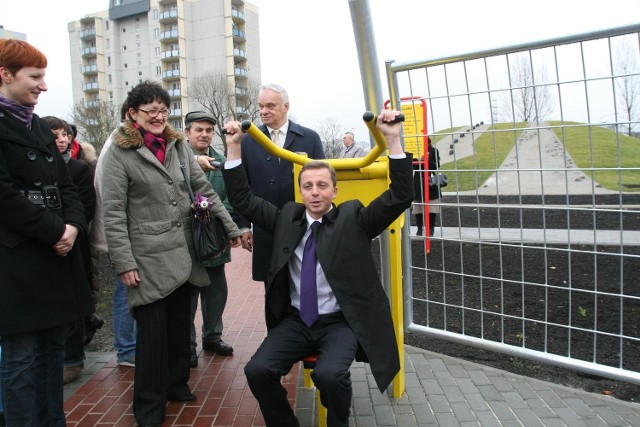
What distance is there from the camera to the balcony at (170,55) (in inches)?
2334

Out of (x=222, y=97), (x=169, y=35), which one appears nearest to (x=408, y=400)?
(x=222, y=97)

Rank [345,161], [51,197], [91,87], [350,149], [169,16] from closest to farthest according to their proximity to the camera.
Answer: [51,197]
[345,161]
[350,149]
[169,16]
[91,87]

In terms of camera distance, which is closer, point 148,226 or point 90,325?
point 148,226

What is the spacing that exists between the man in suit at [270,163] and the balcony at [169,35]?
61871 millimetres

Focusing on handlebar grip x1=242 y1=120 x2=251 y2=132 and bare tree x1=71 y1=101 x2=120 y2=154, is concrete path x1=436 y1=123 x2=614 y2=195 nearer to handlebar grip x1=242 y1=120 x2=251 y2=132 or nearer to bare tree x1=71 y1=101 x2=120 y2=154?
handlebar grip x1=242 y1=120 x2=251 y2=132

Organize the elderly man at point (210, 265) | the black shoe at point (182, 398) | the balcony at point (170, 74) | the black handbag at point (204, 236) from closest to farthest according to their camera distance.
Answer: the black handbag at point (204, 236), the black shoe at point (182, 398), the elderly man at point (210, 265), the balcony at point (170, 74)

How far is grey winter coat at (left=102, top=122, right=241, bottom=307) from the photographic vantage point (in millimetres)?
2701

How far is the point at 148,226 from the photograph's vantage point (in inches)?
110

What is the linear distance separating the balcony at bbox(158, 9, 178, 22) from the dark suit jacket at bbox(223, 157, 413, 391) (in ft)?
209

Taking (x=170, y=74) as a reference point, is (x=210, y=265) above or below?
below

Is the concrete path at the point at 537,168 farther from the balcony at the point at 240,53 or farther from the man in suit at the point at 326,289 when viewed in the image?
the balcony at the point at 240,53

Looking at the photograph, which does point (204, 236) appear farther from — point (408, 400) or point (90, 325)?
point (90, 325)

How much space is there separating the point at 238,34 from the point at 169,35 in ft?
27.4

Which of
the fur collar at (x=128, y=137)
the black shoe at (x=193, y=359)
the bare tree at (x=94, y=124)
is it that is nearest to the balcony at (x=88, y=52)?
the bare tree at (x=94, y=124)
